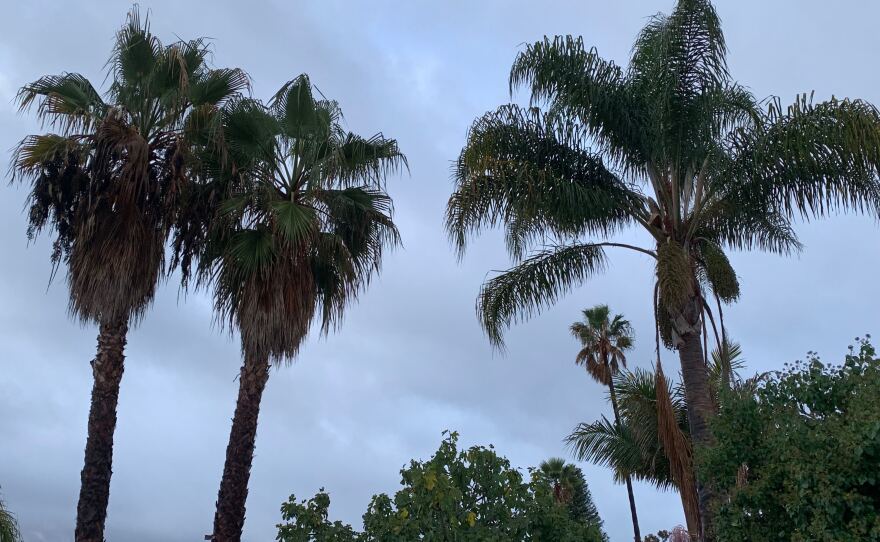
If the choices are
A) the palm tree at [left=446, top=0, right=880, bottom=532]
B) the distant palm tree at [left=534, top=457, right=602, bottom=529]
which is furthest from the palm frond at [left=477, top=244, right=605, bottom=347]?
the distant palm tree at [left=534, top=457, right=602, bottom=529]

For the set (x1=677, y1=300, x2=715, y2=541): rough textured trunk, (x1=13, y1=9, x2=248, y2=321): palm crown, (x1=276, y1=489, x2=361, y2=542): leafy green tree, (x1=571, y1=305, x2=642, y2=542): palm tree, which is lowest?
(x1=276, y1=489, x2=361, y2=542): leafy green tree

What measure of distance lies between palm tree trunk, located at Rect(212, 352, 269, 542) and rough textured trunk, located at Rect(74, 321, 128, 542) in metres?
1.76

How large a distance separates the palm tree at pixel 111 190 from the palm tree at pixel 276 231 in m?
Answer: 0.67

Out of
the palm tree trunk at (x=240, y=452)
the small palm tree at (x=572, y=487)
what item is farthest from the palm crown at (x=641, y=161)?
the small palm tree at (x=572, y=487)

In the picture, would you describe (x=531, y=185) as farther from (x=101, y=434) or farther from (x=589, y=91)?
(x=101, y=434)

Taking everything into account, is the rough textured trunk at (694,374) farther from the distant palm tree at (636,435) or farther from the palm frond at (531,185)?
the distant palm tree at (636,435)

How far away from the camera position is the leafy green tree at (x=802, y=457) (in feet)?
37.5

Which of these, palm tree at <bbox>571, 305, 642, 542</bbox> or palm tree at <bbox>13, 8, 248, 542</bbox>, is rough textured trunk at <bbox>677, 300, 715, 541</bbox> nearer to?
palm tree at <bbox>13, 8, 248, 542</bbox>

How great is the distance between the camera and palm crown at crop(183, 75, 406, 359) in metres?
15.7

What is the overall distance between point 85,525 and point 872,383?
11.4 meters

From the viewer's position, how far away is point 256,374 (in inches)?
618

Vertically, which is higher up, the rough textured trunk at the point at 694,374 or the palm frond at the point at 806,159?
the palm frond at the point at 806,159

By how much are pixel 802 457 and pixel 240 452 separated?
331 inches

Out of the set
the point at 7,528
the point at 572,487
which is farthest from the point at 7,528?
the point at 572,487
